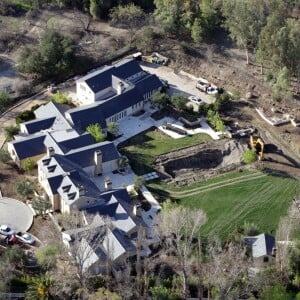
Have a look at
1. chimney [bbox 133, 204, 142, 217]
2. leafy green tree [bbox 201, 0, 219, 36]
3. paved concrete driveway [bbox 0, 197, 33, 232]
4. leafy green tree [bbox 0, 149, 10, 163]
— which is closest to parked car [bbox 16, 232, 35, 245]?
paved concrete driveway [bbox 0, 197, 33, 232]

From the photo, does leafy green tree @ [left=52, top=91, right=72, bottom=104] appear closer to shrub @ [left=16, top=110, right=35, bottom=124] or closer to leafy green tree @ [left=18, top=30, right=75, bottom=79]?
shrub @ [left=16, top=110, right=35, bottom=124]

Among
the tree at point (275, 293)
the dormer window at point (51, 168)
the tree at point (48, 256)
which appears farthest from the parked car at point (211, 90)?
the tree at point (48, 256)

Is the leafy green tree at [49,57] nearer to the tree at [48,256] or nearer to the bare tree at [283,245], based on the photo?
the tree at [48,256]

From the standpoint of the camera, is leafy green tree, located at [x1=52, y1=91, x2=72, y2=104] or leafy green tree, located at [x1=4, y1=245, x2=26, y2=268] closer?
leafy green tree, located at [x1=4, y1=245, x2=26, y2=268]

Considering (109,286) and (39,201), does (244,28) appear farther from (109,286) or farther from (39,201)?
(109,286)

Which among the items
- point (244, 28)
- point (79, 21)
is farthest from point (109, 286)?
point (79, 21)
